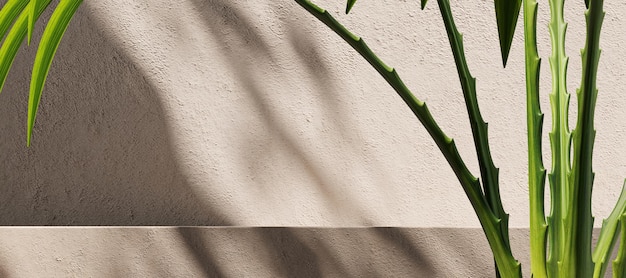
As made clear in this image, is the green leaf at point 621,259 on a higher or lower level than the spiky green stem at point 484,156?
lower

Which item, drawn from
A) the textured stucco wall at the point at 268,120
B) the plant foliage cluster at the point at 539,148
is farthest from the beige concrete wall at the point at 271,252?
the plant foliage cluster at the point at 539,148

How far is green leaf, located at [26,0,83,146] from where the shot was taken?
0.44 meters

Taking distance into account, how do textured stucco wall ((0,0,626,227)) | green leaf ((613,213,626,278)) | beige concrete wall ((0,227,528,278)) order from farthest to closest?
textured stucco wall ((0,0,626,227))
beige concrete wall ((0,227,528,278))
green leaf ((613,213,626,278))

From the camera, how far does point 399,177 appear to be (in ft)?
3.04

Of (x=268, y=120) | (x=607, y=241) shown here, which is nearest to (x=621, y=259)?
(x=607, y=241)

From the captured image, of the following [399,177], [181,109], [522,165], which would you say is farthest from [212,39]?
[522,165]

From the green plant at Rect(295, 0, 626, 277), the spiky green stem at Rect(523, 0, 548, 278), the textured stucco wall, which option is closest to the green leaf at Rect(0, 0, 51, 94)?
the green plant at Rect(295, 0, 626, 277)

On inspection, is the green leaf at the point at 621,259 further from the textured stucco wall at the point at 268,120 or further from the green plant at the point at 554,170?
the textured stucco wall at the point at 268,120

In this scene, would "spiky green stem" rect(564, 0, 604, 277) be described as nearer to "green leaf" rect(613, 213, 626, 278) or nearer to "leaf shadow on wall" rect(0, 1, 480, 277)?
"green leaf" rect(613, 213, 626, 278)

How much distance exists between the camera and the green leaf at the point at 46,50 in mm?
443

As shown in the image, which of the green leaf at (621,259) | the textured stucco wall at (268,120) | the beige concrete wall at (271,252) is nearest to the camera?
the green leaf at (621,259)

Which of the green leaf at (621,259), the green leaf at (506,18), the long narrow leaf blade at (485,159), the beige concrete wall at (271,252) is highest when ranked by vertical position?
the green leaf at (506,18)

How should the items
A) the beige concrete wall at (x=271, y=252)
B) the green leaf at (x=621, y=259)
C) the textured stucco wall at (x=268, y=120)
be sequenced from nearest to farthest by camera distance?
the green leaf at (x=621, y=259)
the beige concrete wall at (x=271, y=252)
the textured stucco wall at (x=268, y=120)

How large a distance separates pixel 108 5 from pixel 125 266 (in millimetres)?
450
